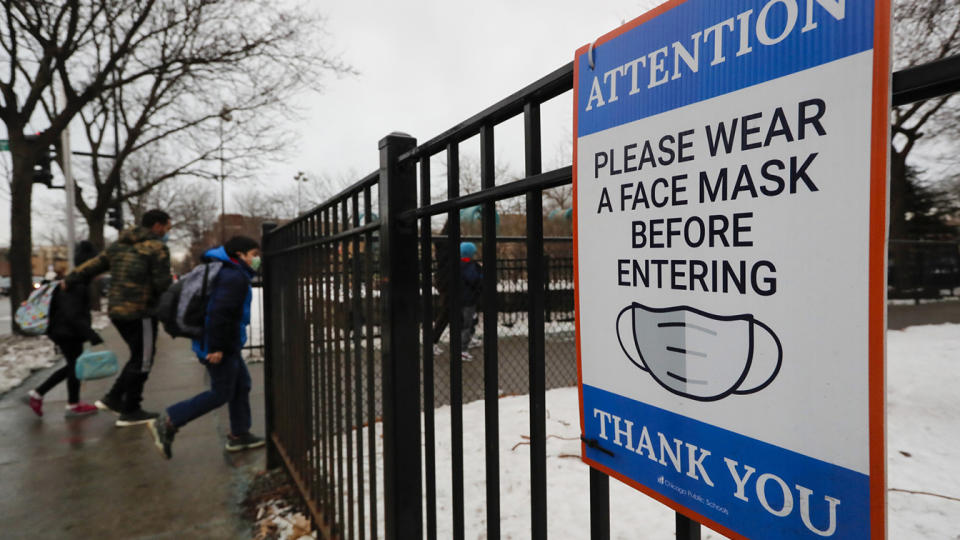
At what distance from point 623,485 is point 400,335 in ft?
6.87

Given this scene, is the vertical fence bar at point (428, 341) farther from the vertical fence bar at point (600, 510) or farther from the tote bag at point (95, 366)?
the tote bag at point (95, 366)

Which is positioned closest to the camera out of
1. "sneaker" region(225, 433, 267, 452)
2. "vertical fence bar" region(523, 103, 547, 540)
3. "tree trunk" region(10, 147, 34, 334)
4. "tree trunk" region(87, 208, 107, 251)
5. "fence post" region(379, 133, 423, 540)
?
"vertical fence bar" region(523, 103, 547, 540)

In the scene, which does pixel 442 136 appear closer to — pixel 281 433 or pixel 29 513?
pixel 281 433

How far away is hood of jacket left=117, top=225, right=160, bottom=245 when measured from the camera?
493 cm

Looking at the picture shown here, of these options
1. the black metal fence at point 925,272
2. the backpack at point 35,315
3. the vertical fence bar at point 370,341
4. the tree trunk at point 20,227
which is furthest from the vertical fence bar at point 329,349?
the black metal fence at point 925,272

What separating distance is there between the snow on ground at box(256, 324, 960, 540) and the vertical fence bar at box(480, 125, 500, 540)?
1644 mm

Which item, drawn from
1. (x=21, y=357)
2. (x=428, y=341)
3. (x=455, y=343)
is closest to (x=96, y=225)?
(x=21, y=357)

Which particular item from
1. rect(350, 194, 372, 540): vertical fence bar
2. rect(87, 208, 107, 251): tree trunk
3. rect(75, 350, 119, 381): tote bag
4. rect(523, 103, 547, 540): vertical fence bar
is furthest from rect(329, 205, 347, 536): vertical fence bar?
rect(87, 208, 107, 251): tree trunk

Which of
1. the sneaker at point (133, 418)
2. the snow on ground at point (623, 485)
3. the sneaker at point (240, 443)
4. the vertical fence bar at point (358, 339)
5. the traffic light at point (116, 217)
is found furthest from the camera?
the traffic light at point (116, 217)

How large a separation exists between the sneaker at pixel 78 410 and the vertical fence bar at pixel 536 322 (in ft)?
19.0

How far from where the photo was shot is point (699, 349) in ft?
2.56

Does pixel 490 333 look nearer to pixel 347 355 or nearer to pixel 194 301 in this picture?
pixel 347 355

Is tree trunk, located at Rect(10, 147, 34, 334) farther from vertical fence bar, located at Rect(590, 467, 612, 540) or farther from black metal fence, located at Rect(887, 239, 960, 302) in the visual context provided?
black metal fence, located at Rect(887, 239, 960, 302)

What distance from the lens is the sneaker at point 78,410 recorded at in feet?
16.9
